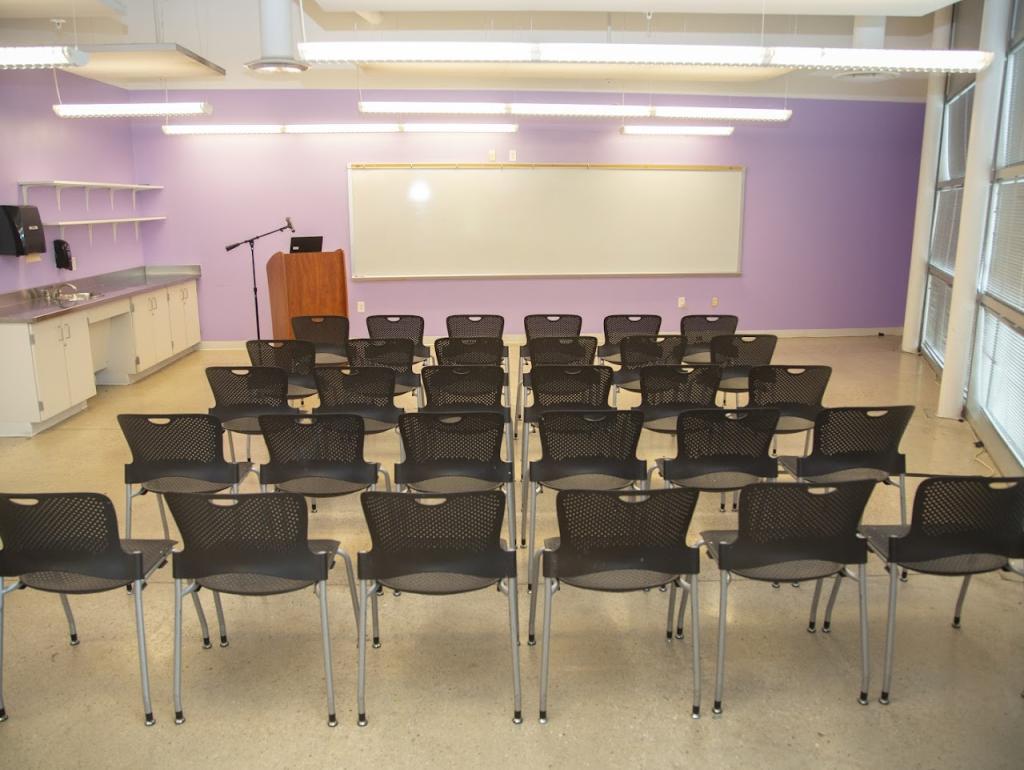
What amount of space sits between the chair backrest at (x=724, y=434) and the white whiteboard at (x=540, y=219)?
738 cm

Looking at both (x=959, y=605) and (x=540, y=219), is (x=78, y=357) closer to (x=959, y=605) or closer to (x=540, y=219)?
(x=540, y=219)

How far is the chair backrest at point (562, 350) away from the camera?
6289mm

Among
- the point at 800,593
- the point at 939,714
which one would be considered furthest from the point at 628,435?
the point at 939,714

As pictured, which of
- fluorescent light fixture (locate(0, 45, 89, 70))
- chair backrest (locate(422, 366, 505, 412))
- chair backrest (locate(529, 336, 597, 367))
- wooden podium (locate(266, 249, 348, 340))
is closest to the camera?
fluorescent light fixture (locate(0, 45, 89, 70))

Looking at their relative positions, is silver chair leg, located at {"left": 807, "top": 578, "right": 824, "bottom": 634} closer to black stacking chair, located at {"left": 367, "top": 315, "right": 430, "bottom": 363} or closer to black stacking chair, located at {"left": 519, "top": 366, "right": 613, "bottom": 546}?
black stacking chair, located at {"left": 519, "top": 366, "right": 613, "bottom": 546}

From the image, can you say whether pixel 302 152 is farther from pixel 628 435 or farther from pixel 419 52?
pixel 628 435

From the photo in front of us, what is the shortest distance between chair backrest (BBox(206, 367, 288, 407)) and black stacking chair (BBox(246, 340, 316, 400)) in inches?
23.4

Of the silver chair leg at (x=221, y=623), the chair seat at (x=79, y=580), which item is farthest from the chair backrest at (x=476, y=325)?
the chair seat at (x=79, y=580)

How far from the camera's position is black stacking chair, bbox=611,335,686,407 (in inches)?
251

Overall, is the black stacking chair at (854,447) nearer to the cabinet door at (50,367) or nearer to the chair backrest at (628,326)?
the chair backrest at (628,326)

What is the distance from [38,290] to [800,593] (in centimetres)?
768

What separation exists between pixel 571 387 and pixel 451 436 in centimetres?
129

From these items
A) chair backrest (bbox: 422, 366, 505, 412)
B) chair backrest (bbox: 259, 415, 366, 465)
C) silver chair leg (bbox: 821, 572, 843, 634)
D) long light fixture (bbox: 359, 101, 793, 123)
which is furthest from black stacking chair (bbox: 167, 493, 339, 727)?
long light fixture (bbox: 359, 101, 793, 123)

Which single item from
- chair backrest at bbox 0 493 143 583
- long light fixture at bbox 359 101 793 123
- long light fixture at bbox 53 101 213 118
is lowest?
chair backrest at bbox 0 493 143 583
